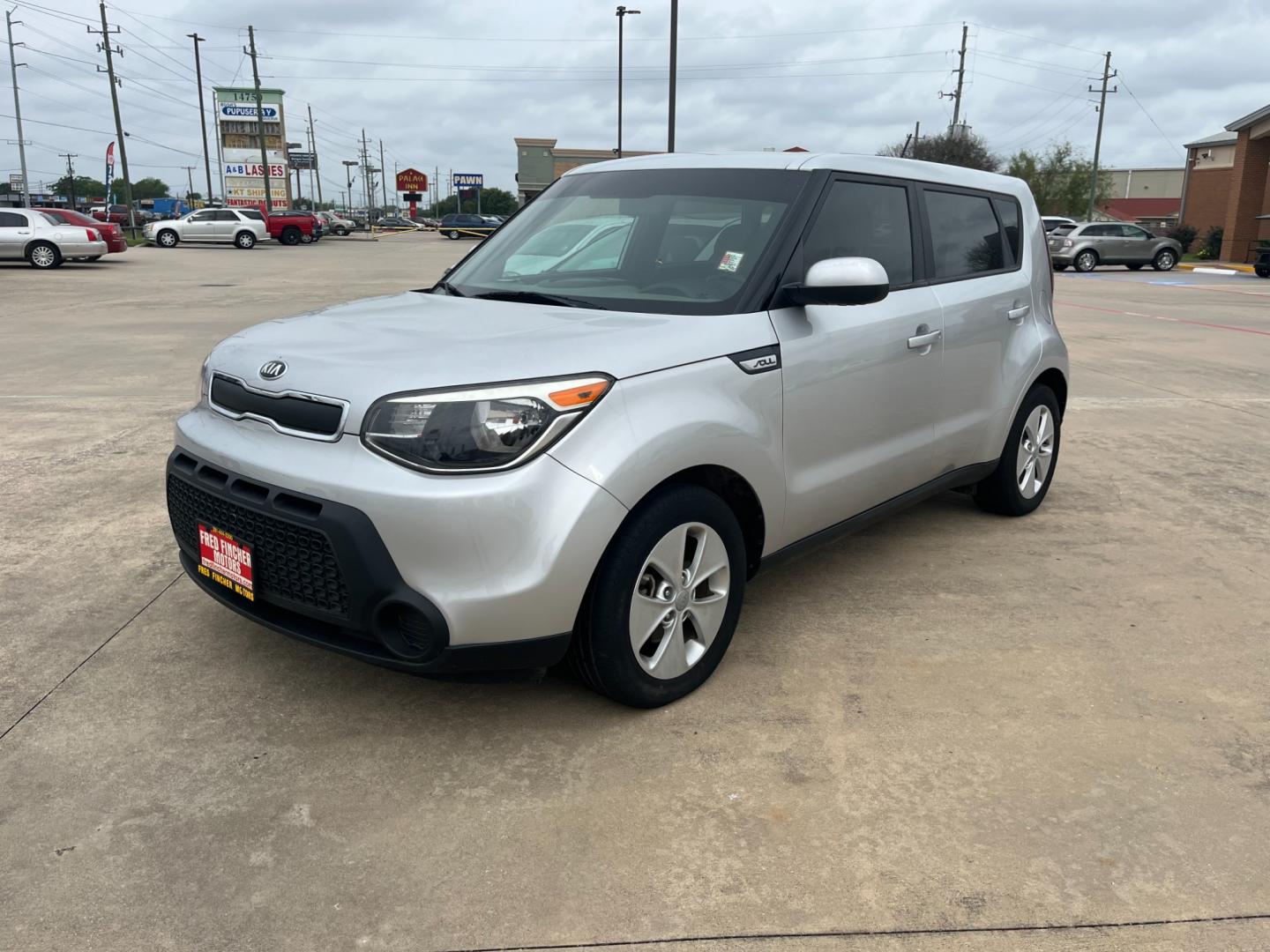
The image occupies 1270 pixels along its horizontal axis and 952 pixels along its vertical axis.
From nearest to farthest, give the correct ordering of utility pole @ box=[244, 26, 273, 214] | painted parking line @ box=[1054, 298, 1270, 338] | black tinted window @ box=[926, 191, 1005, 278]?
black tinted window @ box=[926, 191, 1005, 278]
painted parking line @ box=[1054, 298, 1270, 338]
utility pole @ box=[244, 26, 273, 214]

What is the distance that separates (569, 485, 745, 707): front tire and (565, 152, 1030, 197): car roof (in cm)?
142

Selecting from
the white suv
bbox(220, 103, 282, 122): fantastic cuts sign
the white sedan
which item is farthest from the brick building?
bbox(220, 103, 282, 122): fantastic cuts sign

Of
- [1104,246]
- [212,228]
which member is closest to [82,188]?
[212,228]

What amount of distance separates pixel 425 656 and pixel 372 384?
2.41 feet

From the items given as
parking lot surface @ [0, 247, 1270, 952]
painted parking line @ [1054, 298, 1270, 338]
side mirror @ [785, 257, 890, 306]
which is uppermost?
side mirror @ [785, 257, 890, 306]

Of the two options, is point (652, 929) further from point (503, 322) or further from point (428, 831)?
point (503, 322)

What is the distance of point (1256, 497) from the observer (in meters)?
5.60

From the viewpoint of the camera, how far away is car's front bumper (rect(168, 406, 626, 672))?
2584 millimetres

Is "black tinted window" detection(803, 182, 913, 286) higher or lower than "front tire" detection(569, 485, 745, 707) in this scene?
higher

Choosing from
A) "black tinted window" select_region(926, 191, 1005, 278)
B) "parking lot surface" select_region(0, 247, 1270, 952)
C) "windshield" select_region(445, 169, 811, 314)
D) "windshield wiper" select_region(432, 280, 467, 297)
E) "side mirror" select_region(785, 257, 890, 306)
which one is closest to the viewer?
"parking lot surface" select_region(0, 247, 1270, 952)

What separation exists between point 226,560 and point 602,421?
123cm

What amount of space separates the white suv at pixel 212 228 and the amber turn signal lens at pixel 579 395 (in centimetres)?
4129

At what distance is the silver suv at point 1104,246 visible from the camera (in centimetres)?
3156

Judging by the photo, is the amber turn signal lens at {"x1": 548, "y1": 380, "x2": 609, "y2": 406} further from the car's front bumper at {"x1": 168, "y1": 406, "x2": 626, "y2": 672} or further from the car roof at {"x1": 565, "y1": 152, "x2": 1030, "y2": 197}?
the car roof at {"x1": 565, "y1": 152, "x2": 1030, "y2": 197}
